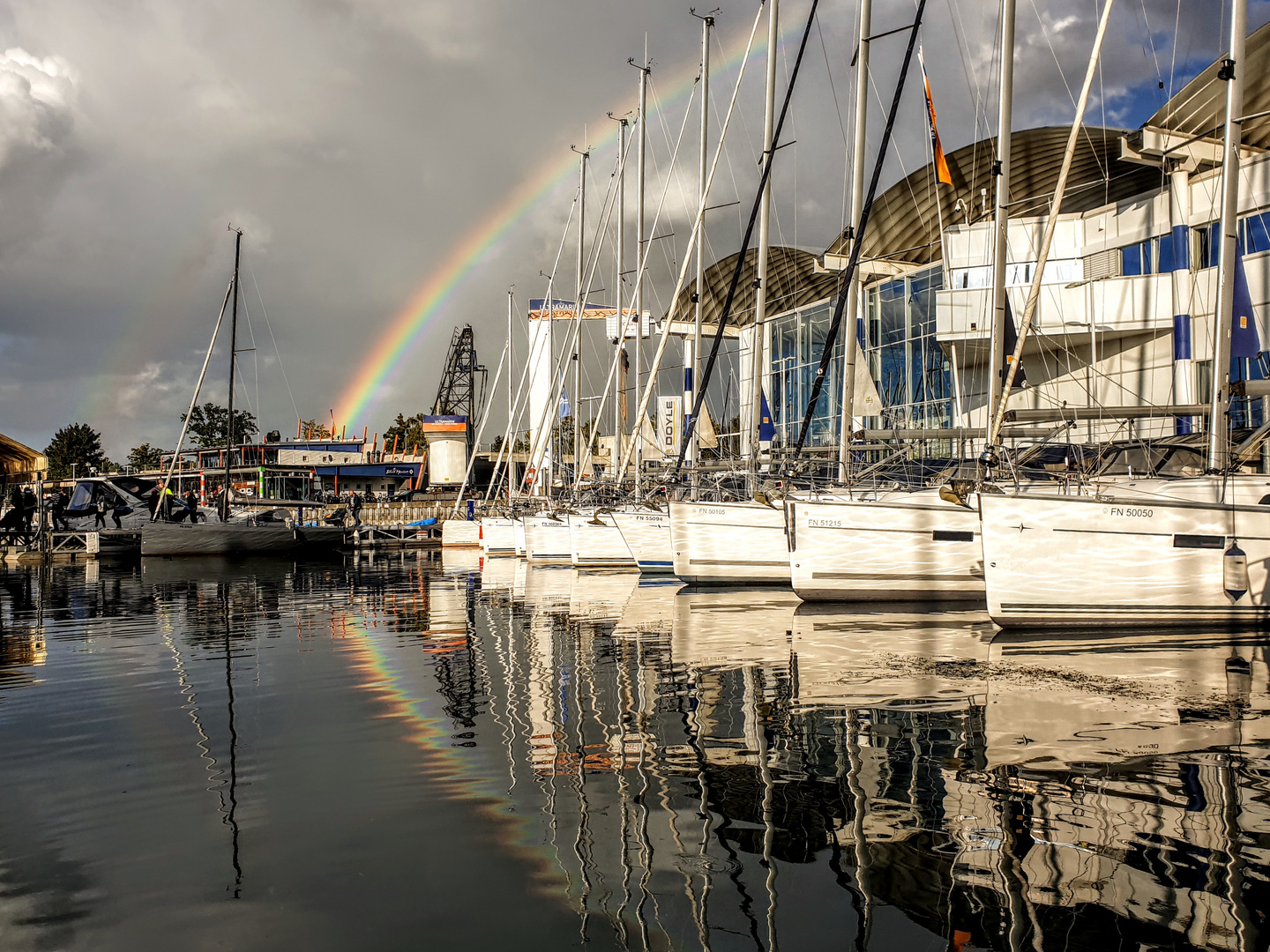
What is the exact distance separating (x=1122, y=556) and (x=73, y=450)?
435ft

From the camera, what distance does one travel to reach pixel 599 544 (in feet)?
109

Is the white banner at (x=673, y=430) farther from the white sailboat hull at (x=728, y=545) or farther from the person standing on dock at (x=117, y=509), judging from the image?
the person standing on dock at (x=117, y=509)

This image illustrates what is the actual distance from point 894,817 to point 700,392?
792 inches

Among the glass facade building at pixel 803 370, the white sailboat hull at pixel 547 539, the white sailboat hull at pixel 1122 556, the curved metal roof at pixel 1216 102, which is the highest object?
the curved metal roof at pixel 1216 102

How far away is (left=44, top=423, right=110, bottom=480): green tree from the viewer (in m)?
119

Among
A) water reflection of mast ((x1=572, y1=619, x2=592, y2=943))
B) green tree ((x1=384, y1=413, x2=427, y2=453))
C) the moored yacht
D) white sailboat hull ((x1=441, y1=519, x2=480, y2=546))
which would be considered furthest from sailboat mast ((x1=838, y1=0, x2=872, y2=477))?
green tree ((x1=384, y1=413, x2=427, y2=453))

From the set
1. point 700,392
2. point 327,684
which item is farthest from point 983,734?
point 700,392

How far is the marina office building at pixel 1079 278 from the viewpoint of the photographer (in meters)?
27.8

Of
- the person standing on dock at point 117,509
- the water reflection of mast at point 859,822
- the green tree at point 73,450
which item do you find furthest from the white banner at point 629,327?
the green tree at point 73,450

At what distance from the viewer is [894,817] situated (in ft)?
22.4

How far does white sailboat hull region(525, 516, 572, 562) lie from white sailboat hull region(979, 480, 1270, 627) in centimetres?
2276

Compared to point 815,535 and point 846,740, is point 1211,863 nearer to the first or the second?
point 846,740

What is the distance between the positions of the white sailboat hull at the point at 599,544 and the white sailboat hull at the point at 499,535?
13675 mm

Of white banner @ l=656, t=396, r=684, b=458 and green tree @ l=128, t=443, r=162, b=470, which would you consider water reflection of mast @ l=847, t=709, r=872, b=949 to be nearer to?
white banner @ l=656, t=396, r=684, b=458
